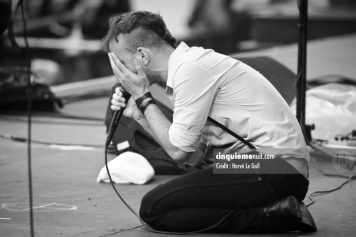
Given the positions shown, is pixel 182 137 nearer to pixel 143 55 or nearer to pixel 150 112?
pixel 150 112

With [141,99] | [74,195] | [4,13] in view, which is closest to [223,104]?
[141,99]

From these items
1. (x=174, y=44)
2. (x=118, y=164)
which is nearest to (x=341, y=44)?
(x=118, y=164)

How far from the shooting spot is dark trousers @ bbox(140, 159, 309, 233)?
3.42 m

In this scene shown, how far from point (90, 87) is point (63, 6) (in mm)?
3025

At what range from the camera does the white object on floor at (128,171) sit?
15.8ft

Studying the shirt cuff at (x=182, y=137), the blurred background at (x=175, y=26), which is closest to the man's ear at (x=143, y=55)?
the shirt cuff at (x=182, y=137)

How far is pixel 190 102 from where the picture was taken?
3258 mm

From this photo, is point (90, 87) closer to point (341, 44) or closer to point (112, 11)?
point (112, 11)

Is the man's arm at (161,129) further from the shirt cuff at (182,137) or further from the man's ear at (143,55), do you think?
the man's ear at (143,55)

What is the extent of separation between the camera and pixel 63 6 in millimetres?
12336

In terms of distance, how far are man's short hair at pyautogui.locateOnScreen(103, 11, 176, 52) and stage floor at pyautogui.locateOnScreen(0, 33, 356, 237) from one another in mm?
932

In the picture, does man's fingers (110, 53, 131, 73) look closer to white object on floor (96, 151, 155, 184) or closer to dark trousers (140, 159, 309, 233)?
dark trousers (140, 159, 309, 233)

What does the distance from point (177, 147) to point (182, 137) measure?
0.06 meters

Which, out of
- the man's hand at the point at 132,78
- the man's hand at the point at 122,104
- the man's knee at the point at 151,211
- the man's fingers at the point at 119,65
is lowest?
the man's knee at the point at 151,211
